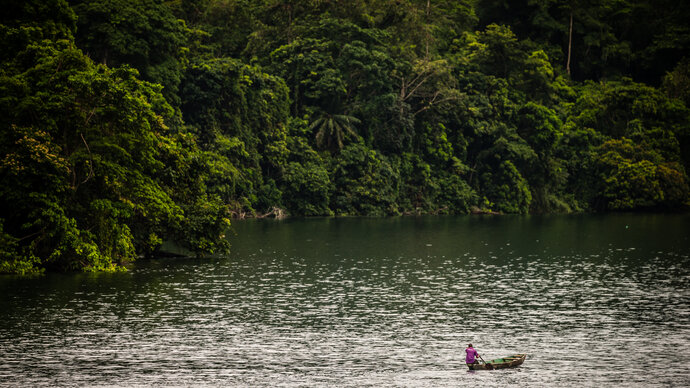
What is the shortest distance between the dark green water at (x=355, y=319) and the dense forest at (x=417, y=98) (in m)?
16.3

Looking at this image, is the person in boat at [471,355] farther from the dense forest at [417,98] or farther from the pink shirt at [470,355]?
the dense forest at [417,98]

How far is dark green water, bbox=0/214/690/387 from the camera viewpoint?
3362cm

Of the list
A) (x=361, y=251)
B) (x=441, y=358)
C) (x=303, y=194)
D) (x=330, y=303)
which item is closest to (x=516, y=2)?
(x=303, y=194)

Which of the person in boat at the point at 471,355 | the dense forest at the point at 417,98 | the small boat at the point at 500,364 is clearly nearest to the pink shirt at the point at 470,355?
the person in boat at the point at 471,355

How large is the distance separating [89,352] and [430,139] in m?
87.0

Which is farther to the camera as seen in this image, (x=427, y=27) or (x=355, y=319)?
(x=427, y=27)

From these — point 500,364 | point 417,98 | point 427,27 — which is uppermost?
point 427,27

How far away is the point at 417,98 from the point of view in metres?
119

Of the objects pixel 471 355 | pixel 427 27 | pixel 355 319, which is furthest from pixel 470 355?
pixel 427 27

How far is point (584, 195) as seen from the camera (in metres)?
124

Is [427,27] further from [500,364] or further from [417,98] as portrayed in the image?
[500,364]

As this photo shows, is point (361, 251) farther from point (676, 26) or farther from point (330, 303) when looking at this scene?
point (676, 26)

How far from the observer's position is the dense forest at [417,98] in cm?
9750

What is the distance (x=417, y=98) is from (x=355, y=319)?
259 feet
